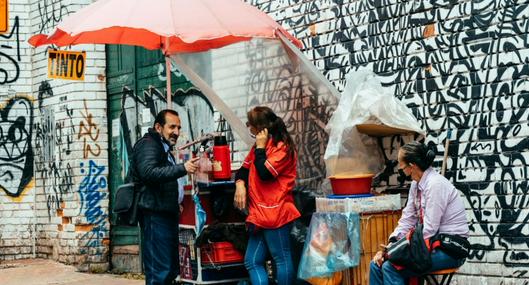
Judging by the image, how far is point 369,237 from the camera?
7.41m

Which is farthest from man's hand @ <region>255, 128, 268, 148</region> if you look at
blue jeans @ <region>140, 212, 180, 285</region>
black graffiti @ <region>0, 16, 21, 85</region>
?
black graffiti @ <region>0, 16, 21, 85</region>

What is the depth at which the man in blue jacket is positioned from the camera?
7.77 meters

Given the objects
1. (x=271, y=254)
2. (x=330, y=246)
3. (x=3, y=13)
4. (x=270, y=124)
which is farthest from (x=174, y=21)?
(x=330, y=246)

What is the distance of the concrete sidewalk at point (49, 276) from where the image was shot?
11.3 m

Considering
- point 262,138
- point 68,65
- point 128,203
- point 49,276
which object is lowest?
point 49,276

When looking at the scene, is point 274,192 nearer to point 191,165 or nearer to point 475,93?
point 191,165

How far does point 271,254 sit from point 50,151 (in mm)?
6525

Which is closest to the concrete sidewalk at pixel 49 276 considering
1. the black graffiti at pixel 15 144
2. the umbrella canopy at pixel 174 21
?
the black graffiti at pixel 15 144

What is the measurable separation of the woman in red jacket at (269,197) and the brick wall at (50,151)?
5176mm

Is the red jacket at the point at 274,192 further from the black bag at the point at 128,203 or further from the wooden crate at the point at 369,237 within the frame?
the black bag at the point at 128,203

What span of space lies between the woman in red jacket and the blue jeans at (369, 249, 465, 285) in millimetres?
963

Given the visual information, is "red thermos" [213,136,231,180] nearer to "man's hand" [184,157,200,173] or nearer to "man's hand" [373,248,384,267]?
"man's hand" [184,157,200,173]

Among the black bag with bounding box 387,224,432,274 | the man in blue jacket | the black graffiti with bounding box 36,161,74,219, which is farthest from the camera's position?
the black graffiti with bounding box 36,161,74,219

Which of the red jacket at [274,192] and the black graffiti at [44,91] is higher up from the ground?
the black graffiti at [44,91]
